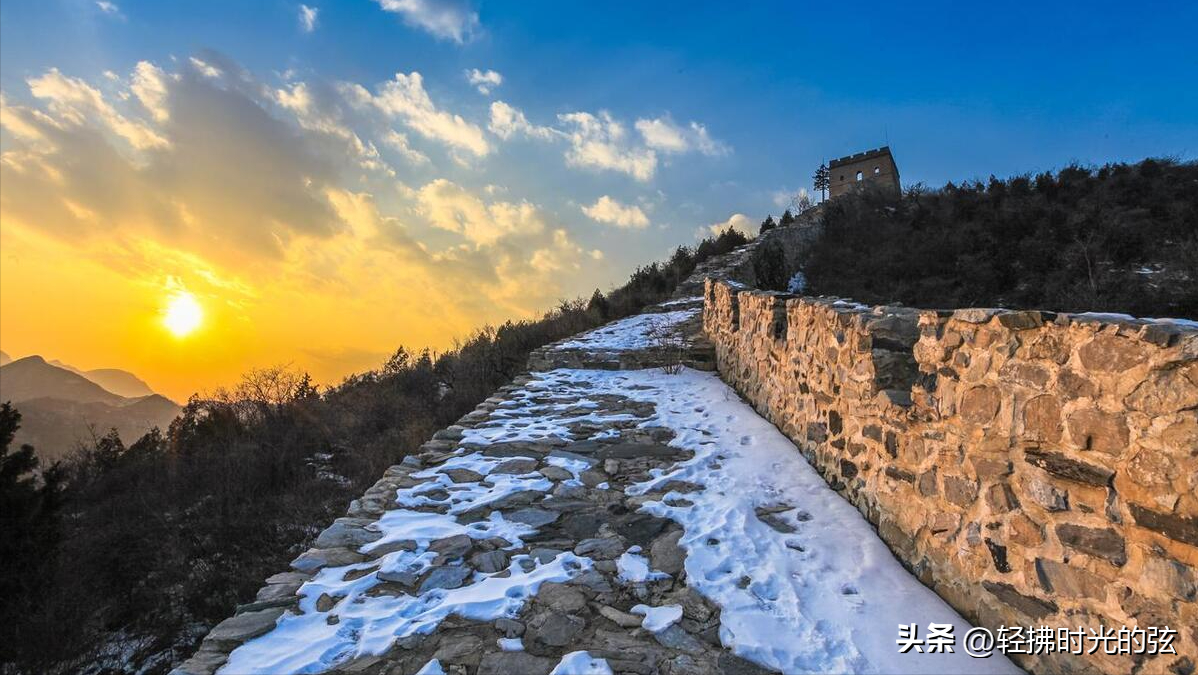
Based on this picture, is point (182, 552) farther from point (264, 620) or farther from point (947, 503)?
point (947, 503)

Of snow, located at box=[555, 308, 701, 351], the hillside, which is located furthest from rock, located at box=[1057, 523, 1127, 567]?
snow, located at box=[555, 308, 701, 351]

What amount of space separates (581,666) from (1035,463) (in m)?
2.02

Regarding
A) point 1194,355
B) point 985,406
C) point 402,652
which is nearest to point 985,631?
point 985,406

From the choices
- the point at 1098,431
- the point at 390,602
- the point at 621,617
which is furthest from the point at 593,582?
the point at 1098,431

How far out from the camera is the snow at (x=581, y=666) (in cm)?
208

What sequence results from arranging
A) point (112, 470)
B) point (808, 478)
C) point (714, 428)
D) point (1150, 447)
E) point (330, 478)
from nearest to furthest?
1. point (1150, 447)
2. point (808, 478)
3. point (714, 428)
4. point (330, 478)
5. point (112, 470)

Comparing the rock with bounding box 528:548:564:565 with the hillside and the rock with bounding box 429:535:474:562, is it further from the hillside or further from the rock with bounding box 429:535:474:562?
the hillside

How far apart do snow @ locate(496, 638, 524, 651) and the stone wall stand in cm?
202

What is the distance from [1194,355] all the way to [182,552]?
8.24m

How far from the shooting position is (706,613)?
2.47 meters

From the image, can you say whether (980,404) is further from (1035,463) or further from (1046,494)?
(1046,494)

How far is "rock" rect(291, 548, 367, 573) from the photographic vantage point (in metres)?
2.95

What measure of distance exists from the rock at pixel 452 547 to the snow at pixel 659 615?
44.7 inches

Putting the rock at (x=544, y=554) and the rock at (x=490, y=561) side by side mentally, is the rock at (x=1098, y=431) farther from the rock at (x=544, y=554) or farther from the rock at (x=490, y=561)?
the rock at (x=490, y=561)
